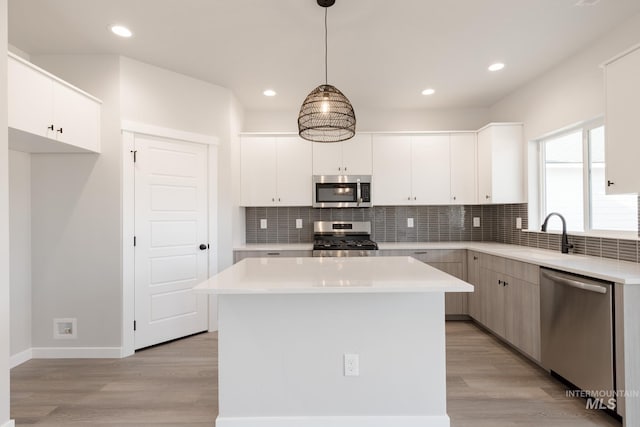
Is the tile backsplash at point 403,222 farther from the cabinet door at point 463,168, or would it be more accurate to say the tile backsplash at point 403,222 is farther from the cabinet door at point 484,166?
the cabinet door at point 484,166

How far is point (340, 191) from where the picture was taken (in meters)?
4.12

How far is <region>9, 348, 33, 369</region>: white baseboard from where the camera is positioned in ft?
9.07

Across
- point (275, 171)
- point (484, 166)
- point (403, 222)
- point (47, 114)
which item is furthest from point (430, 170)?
point (47, 114)

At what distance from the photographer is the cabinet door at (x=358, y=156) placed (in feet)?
13.6

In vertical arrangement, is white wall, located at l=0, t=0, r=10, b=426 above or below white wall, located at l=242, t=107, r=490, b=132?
below

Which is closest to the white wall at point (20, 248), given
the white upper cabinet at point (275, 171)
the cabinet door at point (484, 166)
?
the white upper cabinet at point (275, 171)

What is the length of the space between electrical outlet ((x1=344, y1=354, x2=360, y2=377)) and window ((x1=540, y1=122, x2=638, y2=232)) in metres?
2.30

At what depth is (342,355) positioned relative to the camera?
190cm

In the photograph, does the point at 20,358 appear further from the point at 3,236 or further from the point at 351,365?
the point at 351,365

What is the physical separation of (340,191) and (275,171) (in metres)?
0.82

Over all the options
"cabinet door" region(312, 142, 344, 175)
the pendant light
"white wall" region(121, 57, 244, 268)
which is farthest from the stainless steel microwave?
the pendant light

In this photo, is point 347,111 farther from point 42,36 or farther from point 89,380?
point 89,380

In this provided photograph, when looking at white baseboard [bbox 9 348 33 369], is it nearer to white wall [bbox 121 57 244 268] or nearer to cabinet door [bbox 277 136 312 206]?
white wall [bbox 121 57 244 268]

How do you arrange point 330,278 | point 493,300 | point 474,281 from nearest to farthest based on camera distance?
point 330,278
point 493,300
point 474,281
